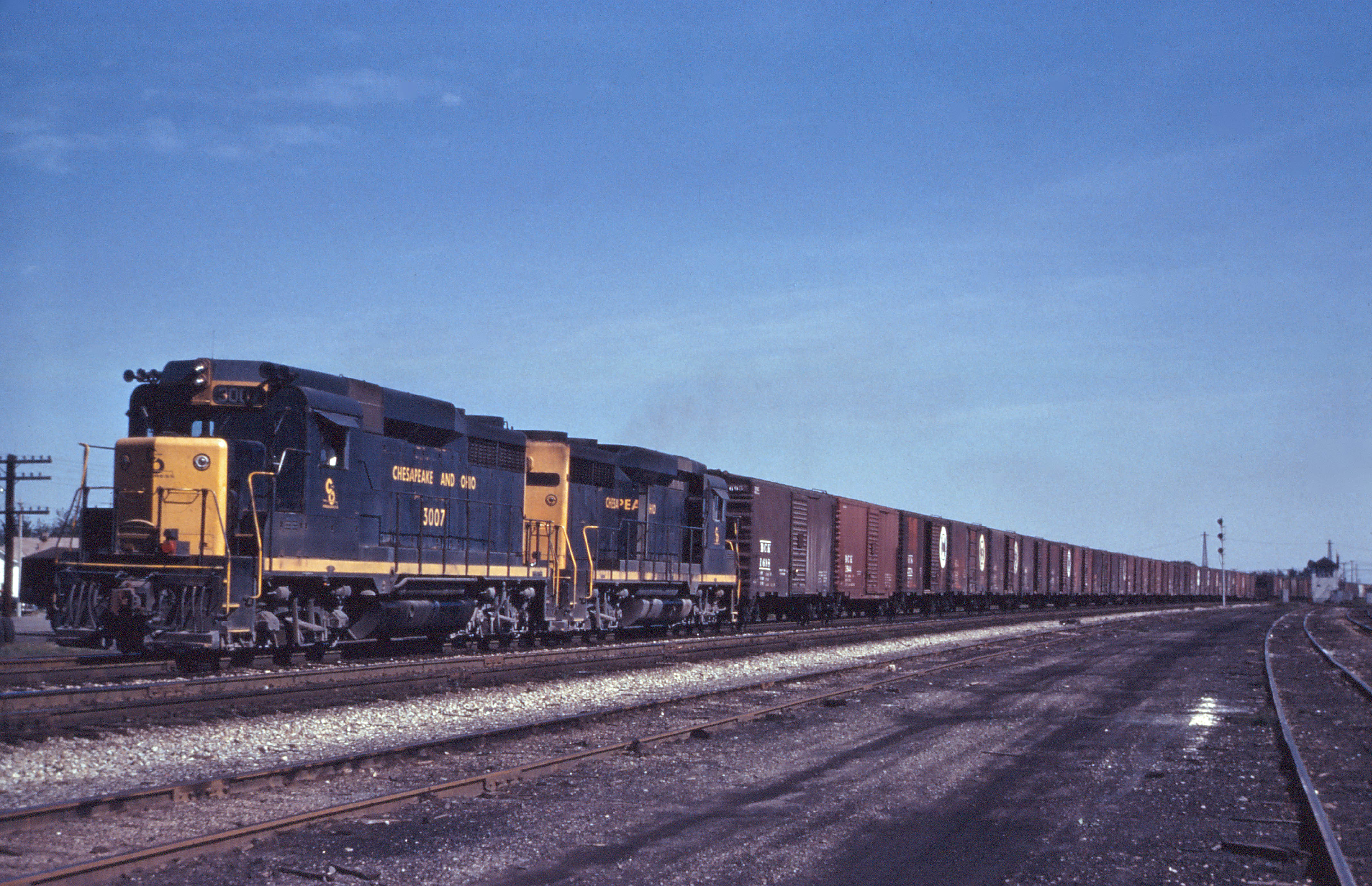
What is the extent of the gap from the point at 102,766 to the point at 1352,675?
20.6 metres

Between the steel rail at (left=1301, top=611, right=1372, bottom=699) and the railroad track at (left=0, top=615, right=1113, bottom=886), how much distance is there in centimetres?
969

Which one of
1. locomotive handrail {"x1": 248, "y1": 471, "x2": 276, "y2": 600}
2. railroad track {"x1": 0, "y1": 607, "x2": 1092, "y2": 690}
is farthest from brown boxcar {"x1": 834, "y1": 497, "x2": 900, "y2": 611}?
locomotive handrail {"x1": 248, "y1": 471, "x2": 276, "y2": 600}

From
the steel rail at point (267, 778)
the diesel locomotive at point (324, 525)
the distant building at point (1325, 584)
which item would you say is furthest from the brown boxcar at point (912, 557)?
the distant building at point (1325, 584)

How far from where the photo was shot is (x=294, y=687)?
12.7m

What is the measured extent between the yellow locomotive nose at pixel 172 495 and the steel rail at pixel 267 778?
478 centimetres

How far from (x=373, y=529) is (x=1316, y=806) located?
11.8 meters

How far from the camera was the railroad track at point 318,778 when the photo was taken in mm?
5984

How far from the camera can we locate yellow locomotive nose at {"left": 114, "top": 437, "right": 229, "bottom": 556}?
13.5 meters

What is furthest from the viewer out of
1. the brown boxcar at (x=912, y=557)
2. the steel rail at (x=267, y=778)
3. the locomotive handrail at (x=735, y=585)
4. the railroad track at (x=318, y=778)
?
the brown boxcar at (x=912, y=557)

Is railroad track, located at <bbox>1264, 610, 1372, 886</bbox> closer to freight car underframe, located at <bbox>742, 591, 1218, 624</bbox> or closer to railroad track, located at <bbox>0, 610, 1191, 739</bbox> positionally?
railroad track, located at <bbox>0, 610, 1191, 739</bbox>

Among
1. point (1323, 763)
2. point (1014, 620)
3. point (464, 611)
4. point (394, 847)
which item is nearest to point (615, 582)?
point (464, 611)

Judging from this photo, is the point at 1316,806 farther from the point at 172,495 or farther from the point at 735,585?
the point at 735,585

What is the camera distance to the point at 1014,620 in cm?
3934

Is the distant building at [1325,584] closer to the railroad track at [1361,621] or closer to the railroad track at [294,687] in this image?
the railroad track at [1361,621]
